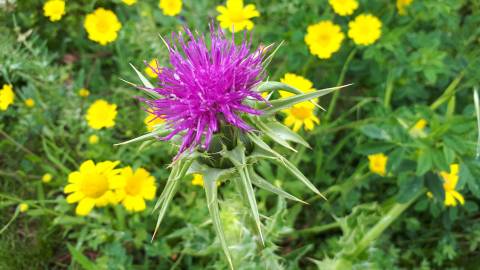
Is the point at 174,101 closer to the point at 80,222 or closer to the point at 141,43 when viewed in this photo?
the point at 80,222

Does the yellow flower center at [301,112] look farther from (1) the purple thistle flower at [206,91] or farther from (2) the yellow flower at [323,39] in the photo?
(1) the purple thistle flower at [206,91]

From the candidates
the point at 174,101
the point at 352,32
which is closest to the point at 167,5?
the point at 352,32

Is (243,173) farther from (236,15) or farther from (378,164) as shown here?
(236,15)

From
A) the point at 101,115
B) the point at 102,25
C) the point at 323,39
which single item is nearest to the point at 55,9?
the point at 102,25

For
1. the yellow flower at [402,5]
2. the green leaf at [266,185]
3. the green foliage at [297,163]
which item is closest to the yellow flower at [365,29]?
the green foliage at [297,163]

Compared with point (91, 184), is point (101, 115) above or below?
above
